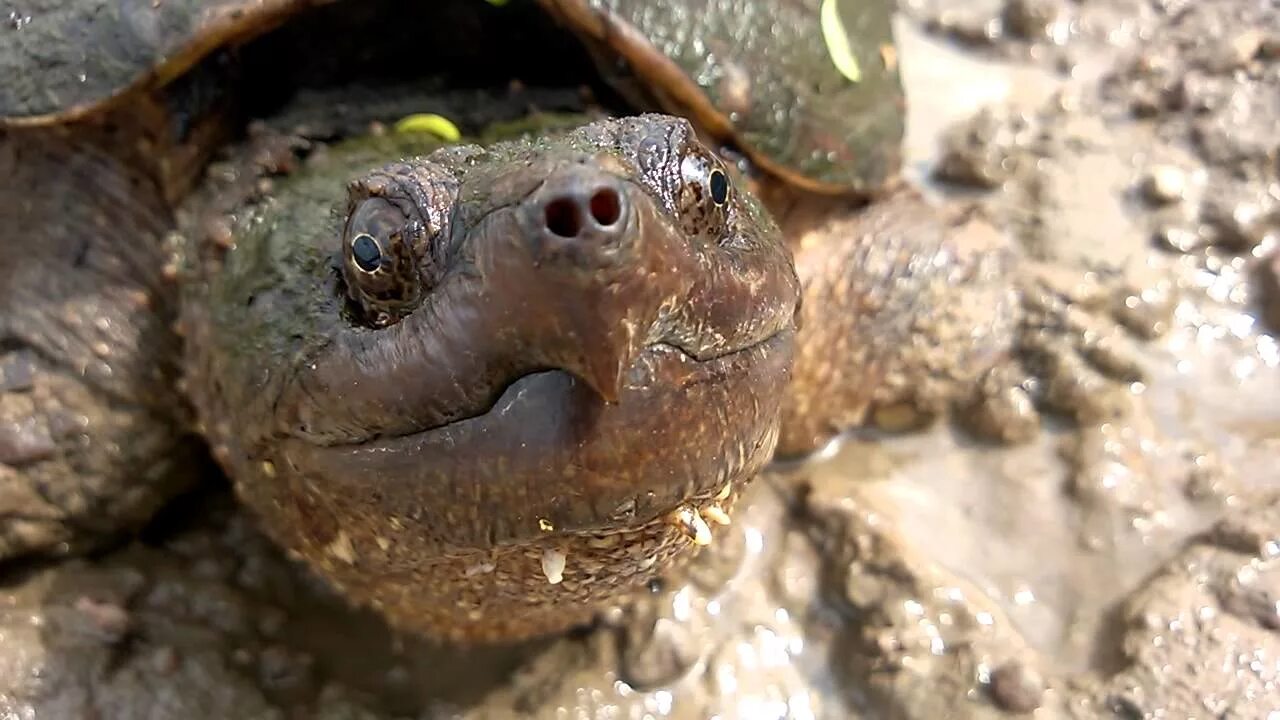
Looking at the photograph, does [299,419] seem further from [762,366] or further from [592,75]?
[592,75]

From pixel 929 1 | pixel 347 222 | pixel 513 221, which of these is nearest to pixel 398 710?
pixel 347 222

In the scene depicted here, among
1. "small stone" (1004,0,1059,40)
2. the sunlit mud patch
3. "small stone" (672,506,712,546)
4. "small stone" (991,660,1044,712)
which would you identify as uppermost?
"small stone" (1004,0,1059,40)

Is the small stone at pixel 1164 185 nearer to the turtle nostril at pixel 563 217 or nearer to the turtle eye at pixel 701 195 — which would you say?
the turtle eye at pixel 701 195

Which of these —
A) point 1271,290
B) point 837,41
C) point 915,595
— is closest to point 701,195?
point 915,595

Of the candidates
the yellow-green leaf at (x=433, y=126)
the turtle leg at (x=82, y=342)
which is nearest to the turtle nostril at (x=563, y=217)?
the yellow-green leaf at (x=433, y=126)

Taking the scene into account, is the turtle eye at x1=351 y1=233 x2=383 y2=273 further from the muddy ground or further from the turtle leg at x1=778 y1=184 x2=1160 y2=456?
the turtle leg at x1=778 y1=184 x2=1160 y2=456

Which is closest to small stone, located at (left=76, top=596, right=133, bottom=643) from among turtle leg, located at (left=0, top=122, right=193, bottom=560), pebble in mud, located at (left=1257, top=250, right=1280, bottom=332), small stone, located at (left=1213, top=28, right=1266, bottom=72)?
turtle leg, located at (left=0, top=122, right=193, bottom=560)
